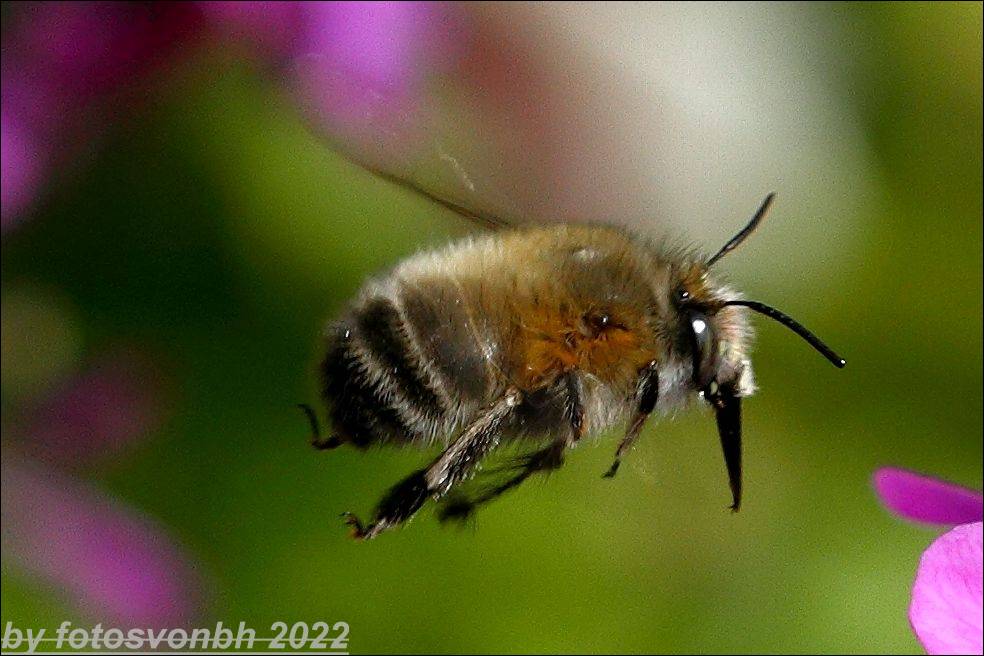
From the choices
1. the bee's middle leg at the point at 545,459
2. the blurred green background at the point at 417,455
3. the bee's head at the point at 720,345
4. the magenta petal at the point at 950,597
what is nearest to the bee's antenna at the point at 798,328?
the bee's head at the point at 720,345

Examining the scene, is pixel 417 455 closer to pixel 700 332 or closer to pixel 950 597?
pixel 700 332

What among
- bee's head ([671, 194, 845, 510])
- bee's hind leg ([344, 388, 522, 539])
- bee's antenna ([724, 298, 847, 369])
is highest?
bee's antenna ([724, 298, 847, 369])

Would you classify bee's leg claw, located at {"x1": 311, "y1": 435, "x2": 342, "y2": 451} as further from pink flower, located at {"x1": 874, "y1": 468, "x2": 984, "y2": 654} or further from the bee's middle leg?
pink flower, located at {"x1": 874, "y1": 468, "x2": 984, "y2": 654}

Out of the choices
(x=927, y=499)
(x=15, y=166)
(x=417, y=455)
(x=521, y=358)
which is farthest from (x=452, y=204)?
(x=15, y=166)

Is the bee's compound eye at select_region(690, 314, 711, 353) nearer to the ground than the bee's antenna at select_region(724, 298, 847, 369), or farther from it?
nearer to the ground

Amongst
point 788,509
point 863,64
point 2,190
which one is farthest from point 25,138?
point 863,64

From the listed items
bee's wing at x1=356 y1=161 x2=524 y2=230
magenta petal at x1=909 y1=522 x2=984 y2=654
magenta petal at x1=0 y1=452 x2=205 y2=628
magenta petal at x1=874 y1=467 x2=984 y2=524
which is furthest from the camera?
magenta petal at x1=0 y1=452 x2=205 y2=628

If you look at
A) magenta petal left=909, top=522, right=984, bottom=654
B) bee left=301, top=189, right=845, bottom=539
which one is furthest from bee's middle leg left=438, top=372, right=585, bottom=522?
magenta petal left=909, top=522, right=984, bottom=654

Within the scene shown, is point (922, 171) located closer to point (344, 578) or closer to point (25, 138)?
point (344, 578)
